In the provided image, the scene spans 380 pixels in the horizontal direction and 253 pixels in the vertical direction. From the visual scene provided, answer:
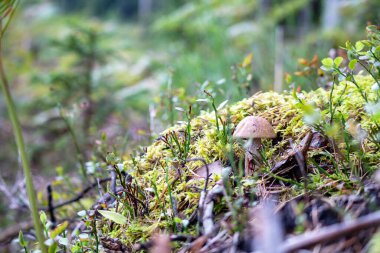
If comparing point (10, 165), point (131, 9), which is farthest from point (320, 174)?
point (131, 9)

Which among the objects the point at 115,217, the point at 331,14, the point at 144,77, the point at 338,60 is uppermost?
the point at 331,14

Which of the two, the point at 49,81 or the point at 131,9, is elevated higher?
the point at 131,9

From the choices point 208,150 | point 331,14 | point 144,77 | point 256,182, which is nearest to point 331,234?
point 256,182

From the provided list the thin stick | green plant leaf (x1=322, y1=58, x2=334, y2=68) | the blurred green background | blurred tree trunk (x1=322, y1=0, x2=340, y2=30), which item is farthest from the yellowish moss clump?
blurred tree trunk (x1=322, y1=0, x2=340, y2=30)

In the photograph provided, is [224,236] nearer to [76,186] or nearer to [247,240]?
[247,240]

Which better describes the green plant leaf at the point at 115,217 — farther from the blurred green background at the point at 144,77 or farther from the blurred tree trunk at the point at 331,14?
the blurred tree trunk at the point at 331,14

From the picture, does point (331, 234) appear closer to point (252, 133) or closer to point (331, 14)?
point (252, 133)

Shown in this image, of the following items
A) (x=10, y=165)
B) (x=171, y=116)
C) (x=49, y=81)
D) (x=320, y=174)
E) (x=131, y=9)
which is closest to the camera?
(x=320, y=174)
